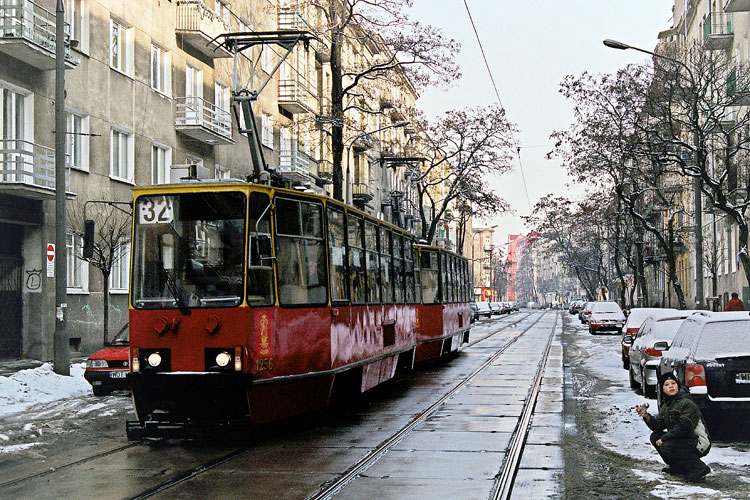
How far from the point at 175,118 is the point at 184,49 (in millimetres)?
2693

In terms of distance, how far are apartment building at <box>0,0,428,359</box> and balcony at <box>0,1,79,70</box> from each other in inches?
1.6

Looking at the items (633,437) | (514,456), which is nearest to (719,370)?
(633,437)

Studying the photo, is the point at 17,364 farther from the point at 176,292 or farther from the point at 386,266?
the point at 176,292

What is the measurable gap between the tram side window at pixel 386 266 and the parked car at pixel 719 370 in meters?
6.43

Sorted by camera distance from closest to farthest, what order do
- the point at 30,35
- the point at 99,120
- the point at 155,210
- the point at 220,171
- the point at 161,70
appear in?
the point at 155,210, the point at 30,35, the point at 99,120, the point at 161,70, the point at 220,171

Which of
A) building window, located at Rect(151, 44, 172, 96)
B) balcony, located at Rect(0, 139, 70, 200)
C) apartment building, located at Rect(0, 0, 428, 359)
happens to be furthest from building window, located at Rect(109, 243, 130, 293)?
building window, located at Rect(151, 44, 172, 96)

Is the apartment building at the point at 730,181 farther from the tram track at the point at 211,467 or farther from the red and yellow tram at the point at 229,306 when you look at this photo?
the tram track at the point at 211,467

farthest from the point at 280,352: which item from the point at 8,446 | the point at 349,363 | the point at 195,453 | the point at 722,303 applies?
the point at 722,303

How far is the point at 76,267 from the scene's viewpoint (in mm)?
27109

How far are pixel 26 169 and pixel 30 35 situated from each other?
3.34 m

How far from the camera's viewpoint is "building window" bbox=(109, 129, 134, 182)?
29066 millimetres

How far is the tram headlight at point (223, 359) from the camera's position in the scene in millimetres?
10961

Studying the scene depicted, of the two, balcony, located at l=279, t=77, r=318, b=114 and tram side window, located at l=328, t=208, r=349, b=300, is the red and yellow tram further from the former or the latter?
balcony, located at l=279, t=77, r=318, b=114

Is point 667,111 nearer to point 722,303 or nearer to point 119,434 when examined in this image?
point 722,303
